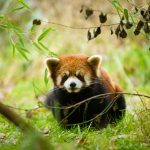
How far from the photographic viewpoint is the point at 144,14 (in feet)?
16.5

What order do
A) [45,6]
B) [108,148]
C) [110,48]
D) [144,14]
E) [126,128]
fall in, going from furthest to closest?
[45,6] < [110,48] < [126,128] < [144,14] < [108,148]

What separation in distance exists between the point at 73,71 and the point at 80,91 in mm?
260

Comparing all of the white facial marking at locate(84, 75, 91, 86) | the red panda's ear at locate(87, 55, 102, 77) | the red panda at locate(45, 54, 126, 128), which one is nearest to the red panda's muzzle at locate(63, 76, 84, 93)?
the red panda at locate(45, 54, 126, 128)

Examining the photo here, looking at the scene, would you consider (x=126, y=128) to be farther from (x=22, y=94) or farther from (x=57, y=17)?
(x=57, y=17)

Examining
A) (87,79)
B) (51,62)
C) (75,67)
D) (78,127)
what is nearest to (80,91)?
(87,79)

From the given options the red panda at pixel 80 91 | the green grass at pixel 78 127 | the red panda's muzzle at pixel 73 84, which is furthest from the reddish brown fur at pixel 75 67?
the green grass at pixel 78 127

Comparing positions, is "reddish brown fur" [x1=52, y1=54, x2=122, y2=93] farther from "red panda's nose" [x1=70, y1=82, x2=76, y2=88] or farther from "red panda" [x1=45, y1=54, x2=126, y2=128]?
"red panda's nose" [x1=70, y1=82, x2=76, y2=88]

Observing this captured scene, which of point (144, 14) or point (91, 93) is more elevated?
point (144, 14)

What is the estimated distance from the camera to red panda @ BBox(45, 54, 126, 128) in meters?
6.48

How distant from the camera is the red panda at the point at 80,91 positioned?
21.3 ft

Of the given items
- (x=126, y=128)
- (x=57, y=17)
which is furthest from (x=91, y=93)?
(x=57, y=17)

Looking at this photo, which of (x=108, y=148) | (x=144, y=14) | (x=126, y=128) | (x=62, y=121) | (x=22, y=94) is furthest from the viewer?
(x=22, y=94)

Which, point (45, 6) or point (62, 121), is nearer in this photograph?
point (62, 121)

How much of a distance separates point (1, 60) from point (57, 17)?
6.51 feet
